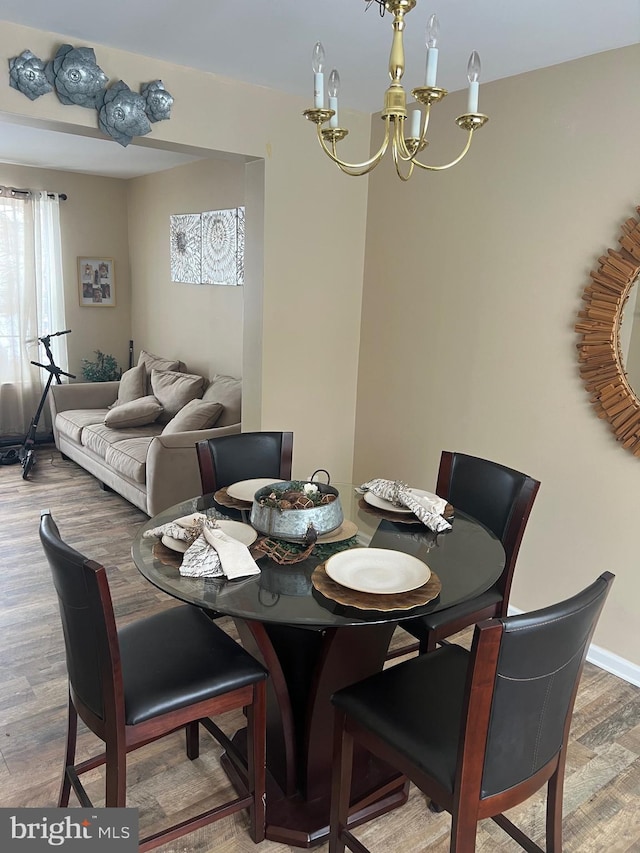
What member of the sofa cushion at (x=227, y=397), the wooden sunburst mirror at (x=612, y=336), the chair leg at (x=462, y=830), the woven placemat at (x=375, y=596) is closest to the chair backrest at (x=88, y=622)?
the woven placemat at (x=375, y=596)

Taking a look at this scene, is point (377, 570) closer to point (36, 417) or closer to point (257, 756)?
point (257, 756)

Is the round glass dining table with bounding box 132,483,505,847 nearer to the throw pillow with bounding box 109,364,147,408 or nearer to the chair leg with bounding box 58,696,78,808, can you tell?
the chair leg with bounding box 58,696,78,808

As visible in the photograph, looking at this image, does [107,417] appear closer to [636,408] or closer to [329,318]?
[329,318]

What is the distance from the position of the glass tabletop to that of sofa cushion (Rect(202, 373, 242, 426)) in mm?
2175

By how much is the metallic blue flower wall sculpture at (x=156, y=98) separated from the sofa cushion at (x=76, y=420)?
2.91 m

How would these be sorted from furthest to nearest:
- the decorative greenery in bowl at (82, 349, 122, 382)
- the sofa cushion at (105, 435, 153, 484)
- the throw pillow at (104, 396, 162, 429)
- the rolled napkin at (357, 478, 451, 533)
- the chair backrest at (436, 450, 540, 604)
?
the decorative greenery in bowl at (82, 349, 122, 382), the throw pillow at (104, 396, 162, 429), the sofa cushion at (105, 435, 153, 484), the chair backrest at (436, 450, 540, 604), the rolled napkin at (357, 478, 451, 533)

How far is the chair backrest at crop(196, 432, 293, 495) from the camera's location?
8.52 ft

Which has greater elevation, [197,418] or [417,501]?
[417,501]

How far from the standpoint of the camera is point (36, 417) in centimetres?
550

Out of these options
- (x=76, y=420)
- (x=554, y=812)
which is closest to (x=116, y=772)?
(x=554, y=812)

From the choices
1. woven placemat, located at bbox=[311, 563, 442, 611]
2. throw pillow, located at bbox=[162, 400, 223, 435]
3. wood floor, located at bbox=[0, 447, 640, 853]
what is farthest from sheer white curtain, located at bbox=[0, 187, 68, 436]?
woven placemat, located at bbox=[311, 563, 442, 611]

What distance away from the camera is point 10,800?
6.32 feet

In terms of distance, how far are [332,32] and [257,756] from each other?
2.43 meters

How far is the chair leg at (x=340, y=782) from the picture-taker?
1.66m
